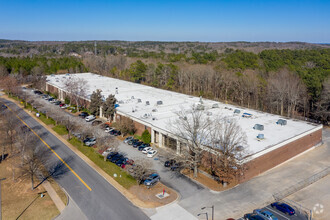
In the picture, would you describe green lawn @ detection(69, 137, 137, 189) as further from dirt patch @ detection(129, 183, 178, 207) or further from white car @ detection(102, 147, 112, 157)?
dirt patch @ detection(129, 183, 178, 207)

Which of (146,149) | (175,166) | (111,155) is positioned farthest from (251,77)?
(111,155)

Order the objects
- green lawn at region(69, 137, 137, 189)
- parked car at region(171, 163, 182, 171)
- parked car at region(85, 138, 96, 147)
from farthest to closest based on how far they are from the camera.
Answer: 1. parked car at region(85, 138, 96, 147)
2. parked car at region(171, 163, 182, 171)
3. green lawn at region(69, 137, 137, 189)

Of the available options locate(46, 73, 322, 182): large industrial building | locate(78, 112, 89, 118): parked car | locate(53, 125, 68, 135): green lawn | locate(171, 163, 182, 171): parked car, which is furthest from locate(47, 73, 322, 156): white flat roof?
locate(53, 125, 68, 135): green lawn

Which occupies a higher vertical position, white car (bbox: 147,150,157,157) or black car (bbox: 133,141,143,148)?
black car (bbox: 133,141,143,148)

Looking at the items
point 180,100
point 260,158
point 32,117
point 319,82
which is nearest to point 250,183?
point 260,158

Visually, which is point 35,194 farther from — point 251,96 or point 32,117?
point 251,96

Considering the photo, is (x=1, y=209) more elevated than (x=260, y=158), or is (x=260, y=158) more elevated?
(x=260, y=158)
